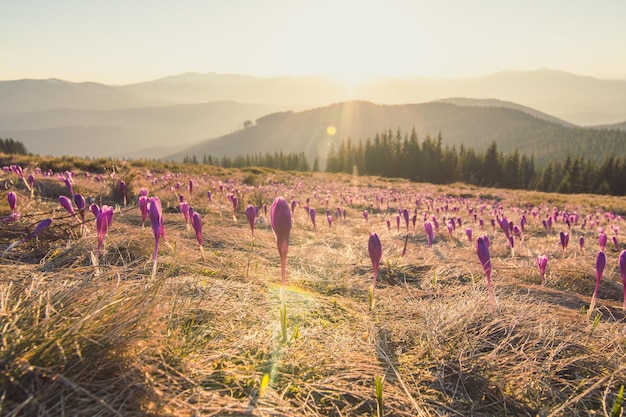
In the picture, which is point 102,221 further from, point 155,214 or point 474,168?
point 474,168

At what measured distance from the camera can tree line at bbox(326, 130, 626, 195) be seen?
238 feet

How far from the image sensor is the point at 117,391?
4.42 ft

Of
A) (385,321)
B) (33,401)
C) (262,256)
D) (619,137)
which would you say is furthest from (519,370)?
(619,137)

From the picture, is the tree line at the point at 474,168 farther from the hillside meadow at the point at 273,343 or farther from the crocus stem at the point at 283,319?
the crocus stem at the point at 283,319

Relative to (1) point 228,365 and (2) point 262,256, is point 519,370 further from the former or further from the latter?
(2) point 262,256

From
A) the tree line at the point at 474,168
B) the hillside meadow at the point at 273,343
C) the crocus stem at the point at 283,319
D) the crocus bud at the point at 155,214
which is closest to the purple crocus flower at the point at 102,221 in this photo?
the hillside meadow at the point at 273,343

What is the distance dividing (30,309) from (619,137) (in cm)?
25118

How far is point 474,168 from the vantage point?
83.6 m

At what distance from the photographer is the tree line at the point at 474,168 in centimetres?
7256

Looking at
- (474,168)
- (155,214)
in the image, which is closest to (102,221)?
(155,214)

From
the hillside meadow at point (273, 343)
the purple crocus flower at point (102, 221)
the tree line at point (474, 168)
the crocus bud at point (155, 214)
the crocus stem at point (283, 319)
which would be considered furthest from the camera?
the tree line at point (474, 168)

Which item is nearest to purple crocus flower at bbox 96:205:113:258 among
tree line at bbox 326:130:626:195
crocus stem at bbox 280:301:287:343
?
crocus stem at bbox 280:301:287:343

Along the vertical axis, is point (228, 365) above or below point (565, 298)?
above

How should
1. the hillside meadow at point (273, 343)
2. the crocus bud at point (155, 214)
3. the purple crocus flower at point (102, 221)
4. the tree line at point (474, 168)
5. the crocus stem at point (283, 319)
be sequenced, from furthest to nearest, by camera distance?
1. the tree line at point (474, 168)
2. the purple crocus flower at point (102, 221)
3. the crocus bud at point (155, 214)
4. the crocus stem at point (283, 319)
5. the hillside meadow at point (273, 343)
